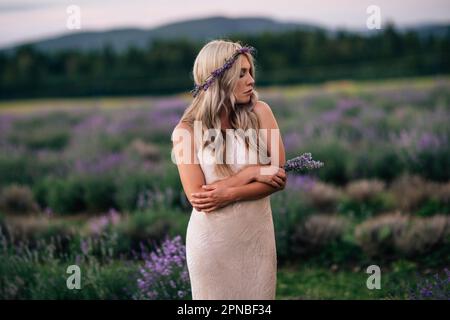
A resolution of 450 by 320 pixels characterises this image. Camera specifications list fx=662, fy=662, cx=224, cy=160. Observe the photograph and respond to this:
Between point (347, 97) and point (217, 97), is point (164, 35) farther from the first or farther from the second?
point (217, 97)

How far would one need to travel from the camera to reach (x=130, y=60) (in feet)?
105

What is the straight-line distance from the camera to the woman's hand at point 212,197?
3.10m

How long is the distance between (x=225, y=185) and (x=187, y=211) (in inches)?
174

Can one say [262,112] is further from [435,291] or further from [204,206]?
[435,291]

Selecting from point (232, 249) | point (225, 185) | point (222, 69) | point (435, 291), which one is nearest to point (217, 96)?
point (222, 69)

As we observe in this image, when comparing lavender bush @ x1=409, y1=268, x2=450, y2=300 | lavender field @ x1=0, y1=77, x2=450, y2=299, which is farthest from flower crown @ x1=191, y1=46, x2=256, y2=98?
lavender bush @ x1=409, y1=268, x2=450, y2=300

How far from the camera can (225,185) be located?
124 inches

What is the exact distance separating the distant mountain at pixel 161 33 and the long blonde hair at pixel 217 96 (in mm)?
22166

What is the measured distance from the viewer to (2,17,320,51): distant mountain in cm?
2647

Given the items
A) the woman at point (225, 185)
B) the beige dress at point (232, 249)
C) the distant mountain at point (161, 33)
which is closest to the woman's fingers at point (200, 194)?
the woman at point (225, 185)

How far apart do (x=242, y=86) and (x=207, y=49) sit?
0.25m

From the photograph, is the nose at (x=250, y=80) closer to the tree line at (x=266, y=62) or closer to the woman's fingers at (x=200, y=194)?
the woman's fingers at (x=200, y=194)
